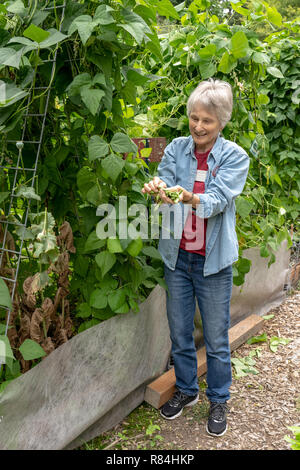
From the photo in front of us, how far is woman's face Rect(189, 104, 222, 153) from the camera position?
1629 millimetres

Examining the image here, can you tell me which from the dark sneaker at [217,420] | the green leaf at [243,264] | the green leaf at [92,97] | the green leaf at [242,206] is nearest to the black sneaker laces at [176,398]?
the dark sneaker at [217,420]

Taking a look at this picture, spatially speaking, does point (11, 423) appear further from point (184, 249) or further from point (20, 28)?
point (20, 28)

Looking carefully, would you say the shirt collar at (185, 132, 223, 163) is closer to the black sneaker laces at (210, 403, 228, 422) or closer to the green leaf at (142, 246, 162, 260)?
the green leaf at (142, 246, 162, 260)

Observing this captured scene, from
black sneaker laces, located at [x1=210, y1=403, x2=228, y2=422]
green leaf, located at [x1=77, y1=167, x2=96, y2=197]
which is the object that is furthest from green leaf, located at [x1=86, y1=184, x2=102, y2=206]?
black sneaker laces, located at [x1=210, y1=403, x2=228, y2=422]

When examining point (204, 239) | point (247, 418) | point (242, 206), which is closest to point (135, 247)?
point (204, 239)

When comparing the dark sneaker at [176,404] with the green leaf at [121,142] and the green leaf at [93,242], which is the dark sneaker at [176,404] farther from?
the green leaf at [121,142]

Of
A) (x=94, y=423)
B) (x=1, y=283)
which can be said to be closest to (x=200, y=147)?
(x=1, y=283)

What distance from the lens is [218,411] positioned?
1893 millimetres

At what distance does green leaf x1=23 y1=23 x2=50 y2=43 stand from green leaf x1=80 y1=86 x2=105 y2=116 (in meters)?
0.19

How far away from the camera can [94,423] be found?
172 cm

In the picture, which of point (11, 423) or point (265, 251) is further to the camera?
point (265, 251)

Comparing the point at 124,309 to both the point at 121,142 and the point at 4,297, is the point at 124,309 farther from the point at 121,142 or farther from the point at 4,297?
the point at 121,142

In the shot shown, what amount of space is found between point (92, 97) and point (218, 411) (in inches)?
55.3

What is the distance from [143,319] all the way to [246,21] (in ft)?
5.29
